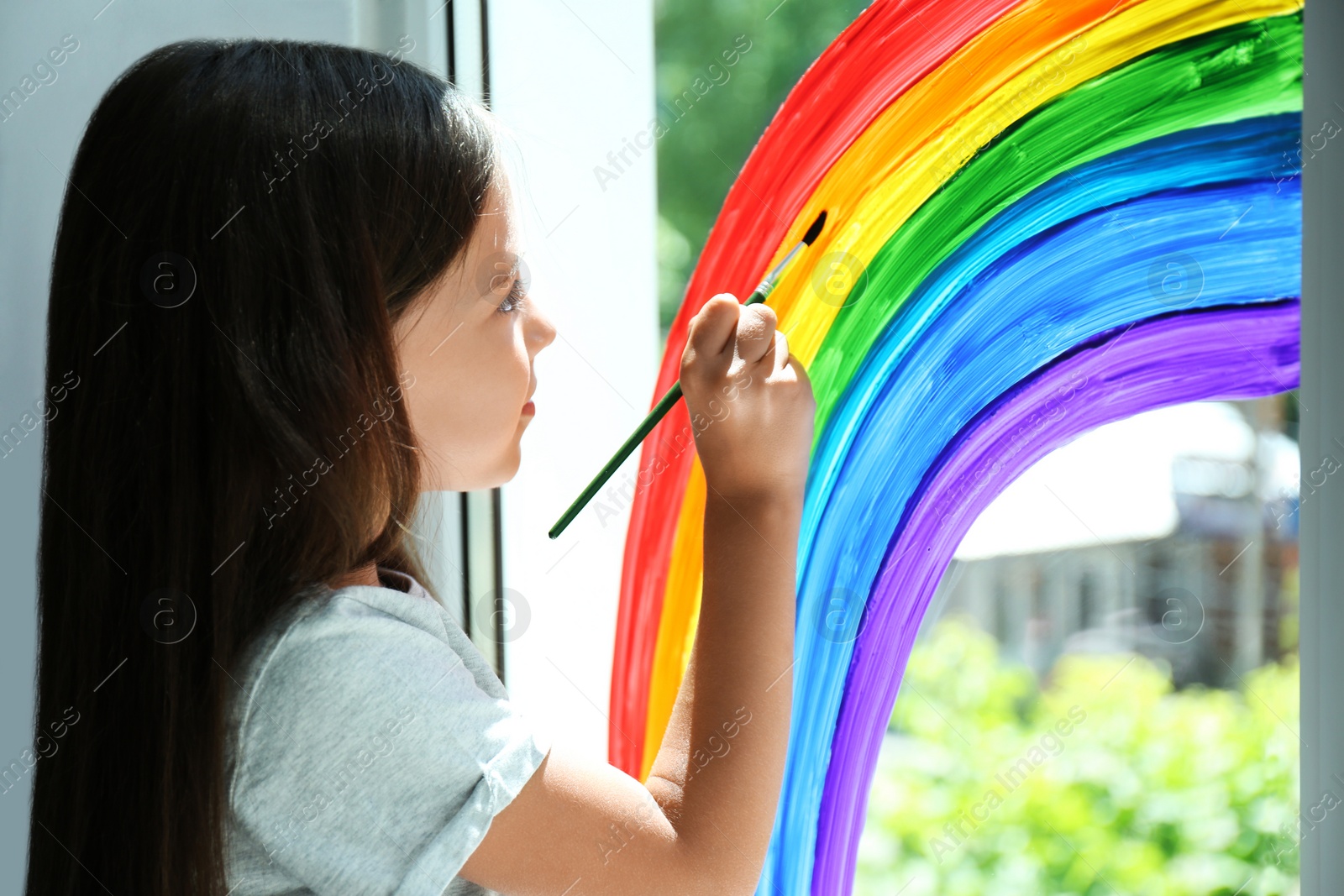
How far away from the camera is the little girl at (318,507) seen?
0.54 metres

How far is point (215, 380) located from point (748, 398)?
1.03ft

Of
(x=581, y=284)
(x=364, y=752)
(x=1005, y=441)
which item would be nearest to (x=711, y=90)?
(x=581, y=284)

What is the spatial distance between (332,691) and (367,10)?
633 mm

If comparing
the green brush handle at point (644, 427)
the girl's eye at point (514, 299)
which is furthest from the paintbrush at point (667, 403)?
the girl's eye at point (514, 299)

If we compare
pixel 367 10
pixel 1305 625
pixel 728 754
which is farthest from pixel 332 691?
pixel 367 10

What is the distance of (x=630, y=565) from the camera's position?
79cm

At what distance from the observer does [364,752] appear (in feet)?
1.73

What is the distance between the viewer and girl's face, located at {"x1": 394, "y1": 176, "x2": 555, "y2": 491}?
2.05 ft

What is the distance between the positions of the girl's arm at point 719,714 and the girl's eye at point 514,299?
0.39ft

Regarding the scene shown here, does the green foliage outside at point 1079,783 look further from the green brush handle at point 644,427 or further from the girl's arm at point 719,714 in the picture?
the green brush handle at point 644,427

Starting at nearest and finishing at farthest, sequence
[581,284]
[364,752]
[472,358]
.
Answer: [364,752], [472,358], [581,284]

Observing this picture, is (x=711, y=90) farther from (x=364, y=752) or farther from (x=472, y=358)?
(x=364, y=752)

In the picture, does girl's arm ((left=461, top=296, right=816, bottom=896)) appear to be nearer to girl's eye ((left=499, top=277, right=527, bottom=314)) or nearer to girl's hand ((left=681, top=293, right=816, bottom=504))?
A: girl's hand ((left=681, top=293, right=816, bottom=504))

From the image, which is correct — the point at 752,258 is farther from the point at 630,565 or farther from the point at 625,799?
the point at 625,799
